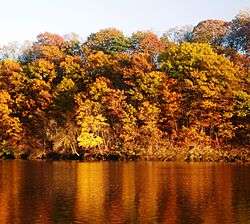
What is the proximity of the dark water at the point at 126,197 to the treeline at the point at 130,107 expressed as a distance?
2138cm

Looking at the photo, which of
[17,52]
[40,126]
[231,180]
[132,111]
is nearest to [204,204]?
[231,180]

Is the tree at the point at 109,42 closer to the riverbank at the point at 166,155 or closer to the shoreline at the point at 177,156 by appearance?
the riverbank at the point at 166,155

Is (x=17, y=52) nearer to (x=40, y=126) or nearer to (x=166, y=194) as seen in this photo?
(x=40, y=126)

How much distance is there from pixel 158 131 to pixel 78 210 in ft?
145

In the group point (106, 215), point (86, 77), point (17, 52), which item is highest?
point (17, 52)

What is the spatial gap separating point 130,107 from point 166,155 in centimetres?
788

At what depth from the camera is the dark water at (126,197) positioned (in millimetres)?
25875

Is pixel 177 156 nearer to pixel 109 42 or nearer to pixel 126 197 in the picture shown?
pixel 109 42

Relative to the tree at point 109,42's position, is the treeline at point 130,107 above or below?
below

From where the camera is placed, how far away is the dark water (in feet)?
84.9

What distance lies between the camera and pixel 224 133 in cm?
7000

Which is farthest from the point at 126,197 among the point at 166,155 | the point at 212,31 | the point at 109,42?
the point at 212,31

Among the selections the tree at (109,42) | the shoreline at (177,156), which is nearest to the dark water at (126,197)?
the shoreline at (177,156)

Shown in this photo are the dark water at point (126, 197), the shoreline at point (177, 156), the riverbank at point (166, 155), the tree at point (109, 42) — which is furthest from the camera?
the tree at point (109, 42)
